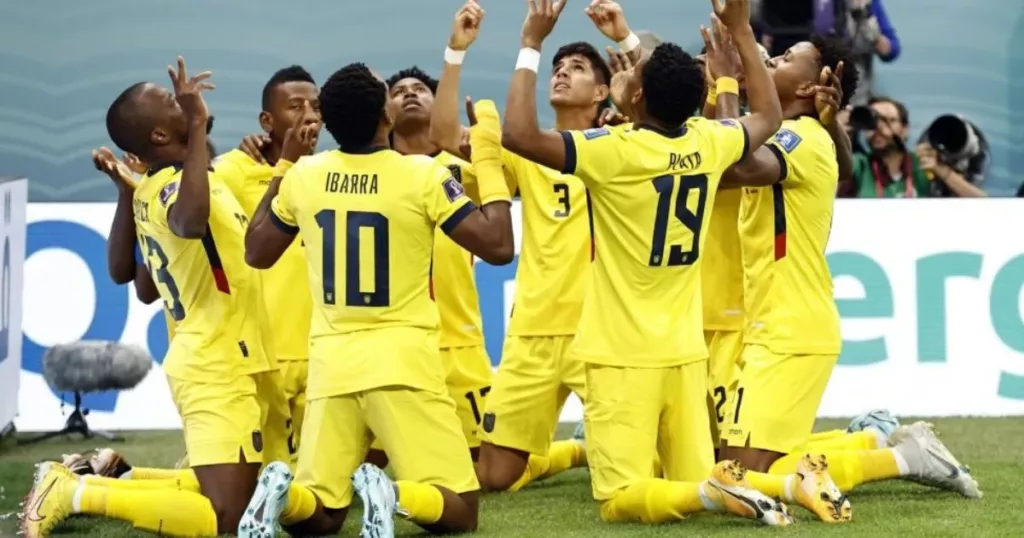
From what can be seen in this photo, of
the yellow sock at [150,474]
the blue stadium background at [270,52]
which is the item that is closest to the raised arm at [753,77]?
the yellow sock at [150,474]

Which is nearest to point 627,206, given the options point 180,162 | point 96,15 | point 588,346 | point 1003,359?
point 588,346

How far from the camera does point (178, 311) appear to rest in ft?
25.9

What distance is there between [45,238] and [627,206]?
611 cm

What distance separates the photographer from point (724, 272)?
8820mm

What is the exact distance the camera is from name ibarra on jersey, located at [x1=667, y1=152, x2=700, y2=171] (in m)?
7.36

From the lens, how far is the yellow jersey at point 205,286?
7727 millimetres

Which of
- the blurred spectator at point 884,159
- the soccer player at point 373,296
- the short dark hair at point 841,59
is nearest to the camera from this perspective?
the soccer player at point 373,296

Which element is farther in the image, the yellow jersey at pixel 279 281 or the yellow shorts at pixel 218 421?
the yellow jersey at pixel 279 281

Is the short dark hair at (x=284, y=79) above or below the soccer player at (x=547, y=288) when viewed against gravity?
above

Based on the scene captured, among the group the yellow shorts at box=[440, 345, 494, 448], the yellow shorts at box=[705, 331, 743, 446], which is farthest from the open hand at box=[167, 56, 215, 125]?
the yellow shorts at box=[705, 331, 743, 446]

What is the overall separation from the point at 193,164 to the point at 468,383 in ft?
7.99

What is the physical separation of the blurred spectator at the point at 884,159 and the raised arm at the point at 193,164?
7.11 meters

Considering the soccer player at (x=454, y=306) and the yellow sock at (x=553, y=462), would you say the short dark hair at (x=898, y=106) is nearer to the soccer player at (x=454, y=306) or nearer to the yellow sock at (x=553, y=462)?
the yellow sock at (x=553, y=462)

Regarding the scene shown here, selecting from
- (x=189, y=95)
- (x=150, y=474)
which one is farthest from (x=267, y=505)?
(x=150, y=474)
